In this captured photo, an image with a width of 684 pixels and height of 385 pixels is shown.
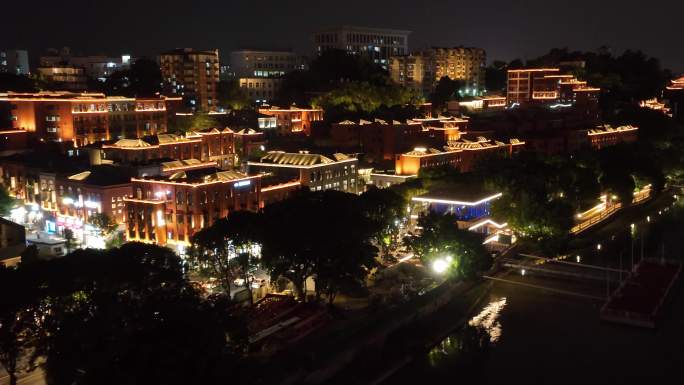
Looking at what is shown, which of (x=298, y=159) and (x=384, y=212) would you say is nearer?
(x=384, y=212)

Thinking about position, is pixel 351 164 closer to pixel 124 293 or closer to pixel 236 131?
pixel 236 131

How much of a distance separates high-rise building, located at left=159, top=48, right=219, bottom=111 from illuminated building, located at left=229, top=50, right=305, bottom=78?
14.6 ft

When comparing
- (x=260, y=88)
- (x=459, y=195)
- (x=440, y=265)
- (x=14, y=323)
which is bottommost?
(x=440, y=265)

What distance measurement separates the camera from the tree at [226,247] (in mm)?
13867

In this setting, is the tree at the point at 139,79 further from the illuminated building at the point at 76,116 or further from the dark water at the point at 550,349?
the dark water at the point at 550,349

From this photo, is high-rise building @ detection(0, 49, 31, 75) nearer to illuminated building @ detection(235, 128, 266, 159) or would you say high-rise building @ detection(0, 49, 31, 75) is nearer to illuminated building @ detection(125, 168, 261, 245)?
illuminated building @ detection(235, 128, 266, 159)

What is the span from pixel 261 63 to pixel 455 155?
68.4 feet

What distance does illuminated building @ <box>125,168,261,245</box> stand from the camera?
57.0 ft

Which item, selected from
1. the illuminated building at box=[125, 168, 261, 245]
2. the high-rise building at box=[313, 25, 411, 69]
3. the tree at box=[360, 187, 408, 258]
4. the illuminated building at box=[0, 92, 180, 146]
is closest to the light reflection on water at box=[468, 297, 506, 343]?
the tree at box=[360, 187, 408, 258]

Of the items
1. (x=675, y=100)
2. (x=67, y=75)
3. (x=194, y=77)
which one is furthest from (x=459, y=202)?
(x=675, y=100)

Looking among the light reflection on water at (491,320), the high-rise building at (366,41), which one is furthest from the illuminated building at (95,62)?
the light reflection on water at (491,320)

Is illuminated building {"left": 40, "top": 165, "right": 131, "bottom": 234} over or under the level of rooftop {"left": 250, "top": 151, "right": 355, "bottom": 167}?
under

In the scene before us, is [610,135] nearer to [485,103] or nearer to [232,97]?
[485,103]

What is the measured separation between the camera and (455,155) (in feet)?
88.7
